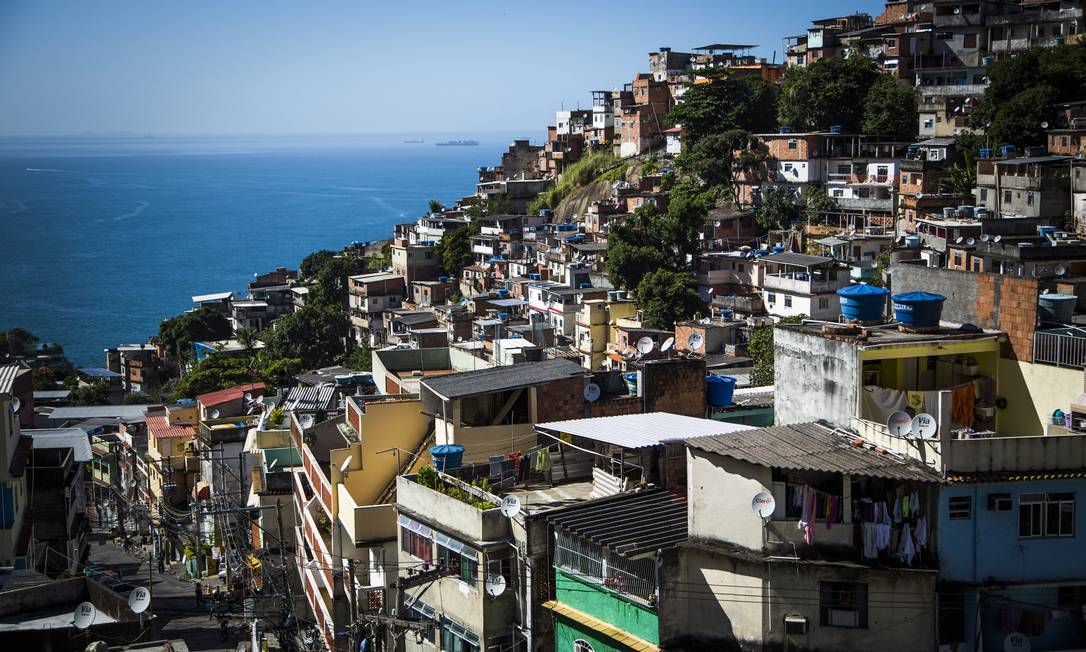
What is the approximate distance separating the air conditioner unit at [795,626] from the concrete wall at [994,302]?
3.56m

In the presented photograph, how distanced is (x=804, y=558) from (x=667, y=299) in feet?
89.5

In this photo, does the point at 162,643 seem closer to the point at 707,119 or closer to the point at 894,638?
the point at 894,638

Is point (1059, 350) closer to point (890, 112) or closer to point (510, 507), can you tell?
point (510, 507)

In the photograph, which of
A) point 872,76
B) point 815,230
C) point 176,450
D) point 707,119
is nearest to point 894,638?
point 176,450

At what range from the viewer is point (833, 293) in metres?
34.3

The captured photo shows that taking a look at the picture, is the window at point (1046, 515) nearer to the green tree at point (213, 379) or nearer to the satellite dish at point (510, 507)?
the satellite dish at point (510, 507)

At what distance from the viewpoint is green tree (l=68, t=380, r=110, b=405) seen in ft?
145

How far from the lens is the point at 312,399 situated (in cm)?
2130

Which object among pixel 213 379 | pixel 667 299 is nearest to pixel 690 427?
pixel 667 299

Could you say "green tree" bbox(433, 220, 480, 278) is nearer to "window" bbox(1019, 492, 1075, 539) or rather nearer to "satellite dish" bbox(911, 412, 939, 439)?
"satellite dish" bbox(911, 412, 939, 439)

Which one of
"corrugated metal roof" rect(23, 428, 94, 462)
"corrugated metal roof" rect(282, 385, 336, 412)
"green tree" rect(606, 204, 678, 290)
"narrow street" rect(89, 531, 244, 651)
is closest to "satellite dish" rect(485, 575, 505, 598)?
"narrow street" rect(89, 531, 244, 651)

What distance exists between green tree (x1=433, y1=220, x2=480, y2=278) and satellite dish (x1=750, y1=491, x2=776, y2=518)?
139 ft

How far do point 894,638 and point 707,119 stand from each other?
4115cm

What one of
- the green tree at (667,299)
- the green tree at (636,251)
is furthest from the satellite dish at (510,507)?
the green tree at (636,251)
